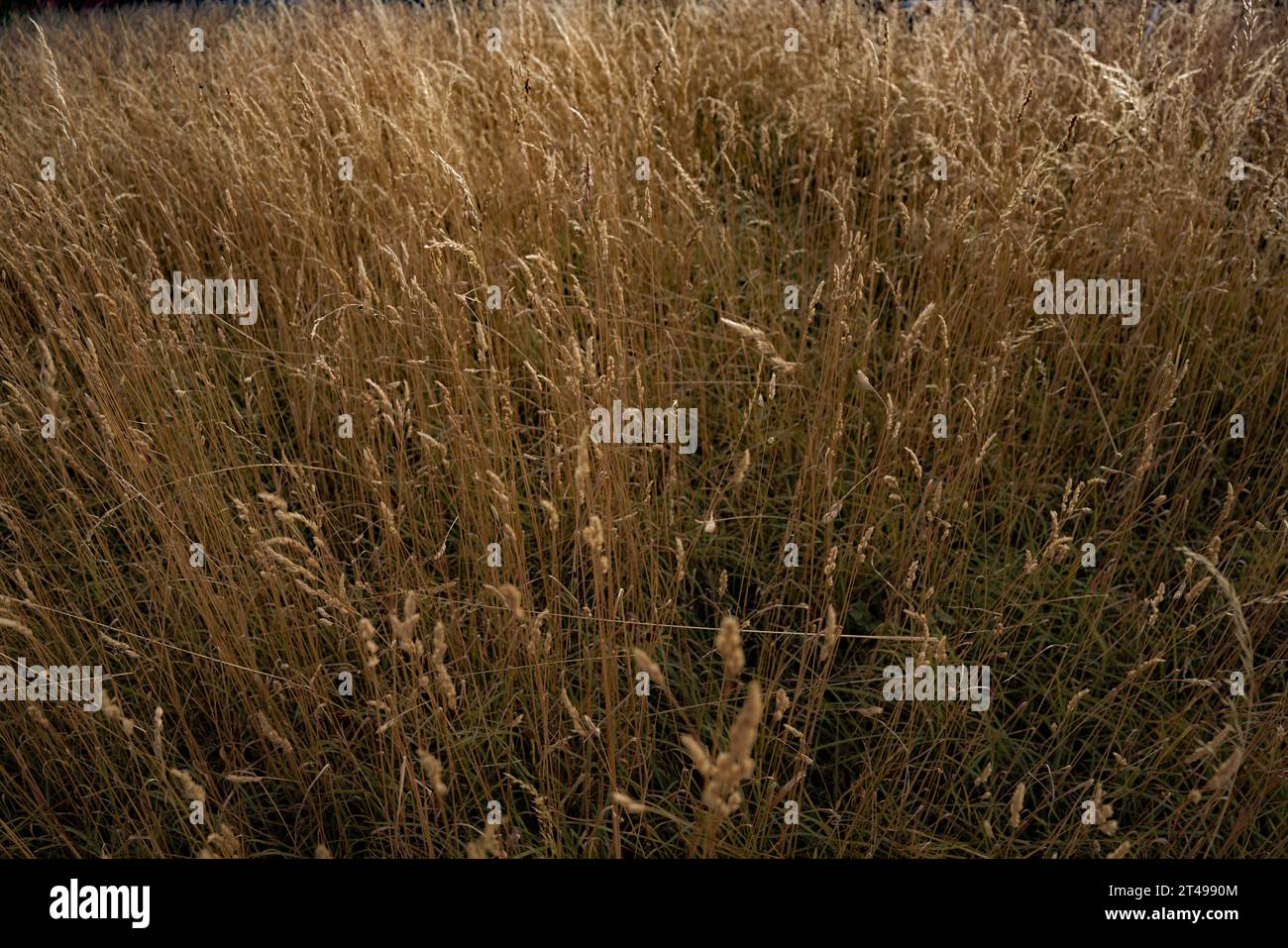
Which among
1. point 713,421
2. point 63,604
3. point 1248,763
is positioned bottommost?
point 1248,763

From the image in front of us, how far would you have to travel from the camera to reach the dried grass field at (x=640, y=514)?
161cm

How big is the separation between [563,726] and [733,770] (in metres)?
0.85

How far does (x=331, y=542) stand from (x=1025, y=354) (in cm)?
193

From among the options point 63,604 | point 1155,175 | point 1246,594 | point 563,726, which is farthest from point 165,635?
point 1155,175

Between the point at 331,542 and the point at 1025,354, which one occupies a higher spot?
the point at 1025,354

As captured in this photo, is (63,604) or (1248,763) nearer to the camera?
(1248,763)

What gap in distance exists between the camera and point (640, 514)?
2008mm

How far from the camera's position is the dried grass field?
1606mm

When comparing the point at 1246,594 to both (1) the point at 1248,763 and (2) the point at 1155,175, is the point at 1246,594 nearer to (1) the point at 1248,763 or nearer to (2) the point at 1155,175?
(1) the point at 1248,763

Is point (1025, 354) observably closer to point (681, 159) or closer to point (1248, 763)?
point (1248, 763)

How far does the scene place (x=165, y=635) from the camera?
6.27ft
